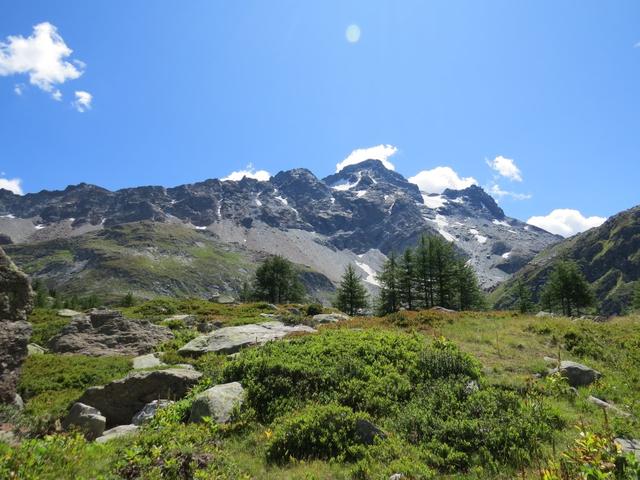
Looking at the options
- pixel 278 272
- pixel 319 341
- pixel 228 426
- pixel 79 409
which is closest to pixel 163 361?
pixel 79 409

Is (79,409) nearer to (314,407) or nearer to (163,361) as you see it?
(163,361)

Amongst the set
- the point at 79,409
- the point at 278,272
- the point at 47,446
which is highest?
the point at 278,272

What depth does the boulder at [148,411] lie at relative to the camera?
1186 cm

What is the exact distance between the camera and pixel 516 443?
27.4 feet

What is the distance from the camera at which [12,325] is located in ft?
43.2

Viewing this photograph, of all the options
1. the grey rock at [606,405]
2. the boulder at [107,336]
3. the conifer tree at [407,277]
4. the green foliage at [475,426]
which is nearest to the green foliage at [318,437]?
the green foliage at [475,426]

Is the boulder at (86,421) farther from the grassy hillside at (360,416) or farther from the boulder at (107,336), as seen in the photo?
the boulder at (107,336)

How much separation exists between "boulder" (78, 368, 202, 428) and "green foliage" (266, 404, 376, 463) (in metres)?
6.08

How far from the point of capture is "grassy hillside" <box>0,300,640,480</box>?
7.24m

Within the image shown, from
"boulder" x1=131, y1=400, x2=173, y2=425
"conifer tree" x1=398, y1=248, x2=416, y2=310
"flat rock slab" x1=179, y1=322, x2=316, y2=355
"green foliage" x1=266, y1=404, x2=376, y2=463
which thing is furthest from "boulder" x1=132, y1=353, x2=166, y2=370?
"conifer tree" x1=398, y1=248, x2=416, y2=310

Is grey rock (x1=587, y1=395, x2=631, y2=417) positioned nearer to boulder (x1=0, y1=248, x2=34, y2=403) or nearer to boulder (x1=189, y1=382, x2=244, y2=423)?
boulder (x1=189, y1=382, x2=244, y2=423)

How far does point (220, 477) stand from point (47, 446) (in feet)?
9.84

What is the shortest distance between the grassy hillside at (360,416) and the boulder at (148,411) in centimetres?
Result: 101

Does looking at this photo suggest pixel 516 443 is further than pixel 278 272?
No
